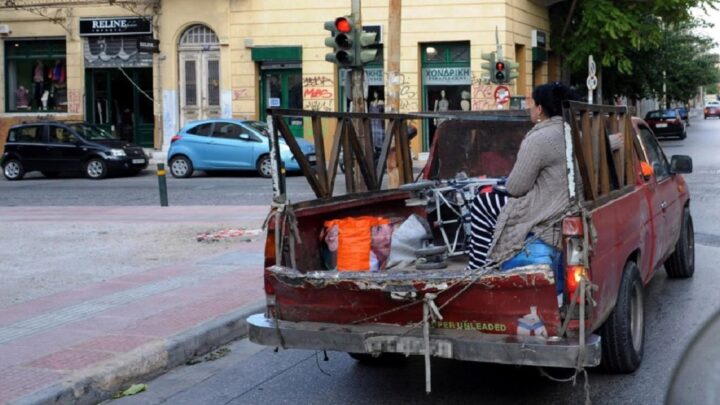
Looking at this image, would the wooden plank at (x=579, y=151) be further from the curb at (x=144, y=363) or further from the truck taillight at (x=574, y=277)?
the curb at (x=144, y=363)

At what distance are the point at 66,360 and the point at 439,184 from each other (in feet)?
10.3

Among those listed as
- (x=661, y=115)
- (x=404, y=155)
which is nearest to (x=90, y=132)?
(x=404, y=155)

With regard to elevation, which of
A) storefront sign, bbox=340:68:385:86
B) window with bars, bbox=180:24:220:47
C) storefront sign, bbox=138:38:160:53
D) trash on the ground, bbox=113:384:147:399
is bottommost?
trash on the ground, bbox=113:384:147:399

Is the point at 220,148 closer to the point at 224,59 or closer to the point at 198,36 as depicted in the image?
the point at 224,59

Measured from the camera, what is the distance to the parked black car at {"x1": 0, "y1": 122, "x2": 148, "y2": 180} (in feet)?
85.5

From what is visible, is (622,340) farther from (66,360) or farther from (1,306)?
(1,306)

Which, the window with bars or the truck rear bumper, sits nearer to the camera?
the truck rear bumper

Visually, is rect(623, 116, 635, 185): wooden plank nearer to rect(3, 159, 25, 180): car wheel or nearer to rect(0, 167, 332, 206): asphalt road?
rect(0, 167, 332, 206): asphalt road

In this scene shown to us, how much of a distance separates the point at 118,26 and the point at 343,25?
1778 cm

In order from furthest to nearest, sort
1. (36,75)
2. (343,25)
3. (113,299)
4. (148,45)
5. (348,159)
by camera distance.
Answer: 1. (36,75)
2. (148,45)
3. (343,25)
4. (113,299)
5. (348,159)

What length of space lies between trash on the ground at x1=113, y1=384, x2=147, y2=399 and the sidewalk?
57 millimetres

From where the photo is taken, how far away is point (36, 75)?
3325 cm

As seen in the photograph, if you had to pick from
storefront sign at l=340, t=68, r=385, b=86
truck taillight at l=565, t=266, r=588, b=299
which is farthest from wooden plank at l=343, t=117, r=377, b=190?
storefront sign at l=340, t=68, r=385, b=86

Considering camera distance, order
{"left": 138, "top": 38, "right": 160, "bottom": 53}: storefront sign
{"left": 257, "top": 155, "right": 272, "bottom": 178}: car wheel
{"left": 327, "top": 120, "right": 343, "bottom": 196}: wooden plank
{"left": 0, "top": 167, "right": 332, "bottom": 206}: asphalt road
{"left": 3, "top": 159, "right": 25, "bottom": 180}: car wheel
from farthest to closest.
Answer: {"left": 138, "top": 38, "right": 160, "bottom": 53}: storefront sign
{"left": 3, "top": 159, "right": 25, "bottom": 180}: car wheel
{"left": 257, "top": 155, "right": 272, "bottom": 178}: car wheel
{"left": 0, "top": 167, "right": 332, "bottom": 206}: asphalt road
{"left": 327, "top": 120, "right": 343, "bottom": 196}: wooden plank
